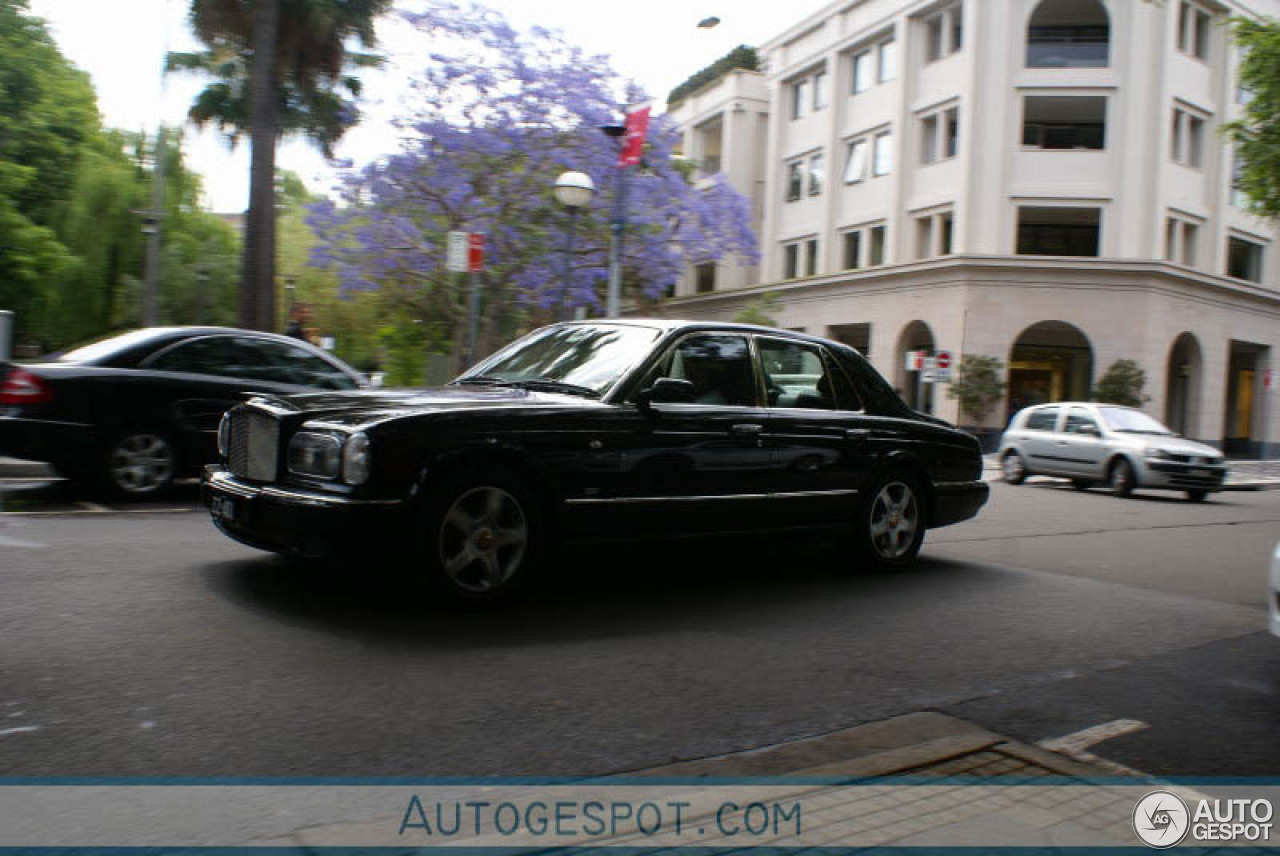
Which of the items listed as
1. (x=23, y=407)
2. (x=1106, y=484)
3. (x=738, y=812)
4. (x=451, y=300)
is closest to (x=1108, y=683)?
(x=738, y=812)

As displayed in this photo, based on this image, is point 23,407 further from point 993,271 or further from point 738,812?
point 993,271

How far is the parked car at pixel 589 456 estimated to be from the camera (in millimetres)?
4910

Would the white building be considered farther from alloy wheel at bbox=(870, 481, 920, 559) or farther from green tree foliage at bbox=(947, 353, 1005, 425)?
alloy wheel at bbox=(870, 481, 920, 559)

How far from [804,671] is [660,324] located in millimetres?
2476

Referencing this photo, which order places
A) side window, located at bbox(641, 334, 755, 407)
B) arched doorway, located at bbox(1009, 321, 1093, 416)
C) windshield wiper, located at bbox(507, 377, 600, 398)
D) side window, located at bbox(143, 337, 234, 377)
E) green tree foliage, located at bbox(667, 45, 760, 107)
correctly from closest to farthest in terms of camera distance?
windshield wiper, located at bbox(507, 377, 600, 398) → side window, located at bbox(641, 334, 755, 407) → side window, located at bbox(143, 337, 234, 377) → arched doorway, located at bbox(1009, 321, 1093, 416) → green tree foliage, located at bbox(667, 45, 760, 107)

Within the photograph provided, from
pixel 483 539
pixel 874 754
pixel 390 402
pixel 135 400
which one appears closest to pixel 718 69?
pixel 135 400

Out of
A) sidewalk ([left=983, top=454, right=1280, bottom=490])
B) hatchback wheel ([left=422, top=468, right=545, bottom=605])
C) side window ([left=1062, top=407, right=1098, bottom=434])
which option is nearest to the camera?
hatchback wheel ([left=422, top=468, right=545, bottom=605])

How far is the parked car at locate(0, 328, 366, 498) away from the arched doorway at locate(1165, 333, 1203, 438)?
30618 millimetres

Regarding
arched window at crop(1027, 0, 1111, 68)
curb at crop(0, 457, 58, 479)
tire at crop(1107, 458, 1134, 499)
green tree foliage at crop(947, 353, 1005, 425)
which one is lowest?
curb at crop(0, 457, 58, 479)

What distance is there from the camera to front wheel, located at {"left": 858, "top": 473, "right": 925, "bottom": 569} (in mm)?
7102

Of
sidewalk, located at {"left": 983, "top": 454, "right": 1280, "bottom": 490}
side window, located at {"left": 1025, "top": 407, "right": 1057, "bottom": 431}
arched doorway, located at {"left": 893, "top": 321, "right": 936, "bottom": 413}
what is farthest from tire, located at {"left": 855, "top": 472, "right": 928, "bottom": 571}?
arched doorway, located at {"left": 893, "top": 321, "right": 936, "bottom": 413}

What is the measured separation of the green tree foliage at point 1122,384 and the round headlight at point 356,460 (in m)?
29.0

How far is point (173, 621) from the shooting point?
4773 mm

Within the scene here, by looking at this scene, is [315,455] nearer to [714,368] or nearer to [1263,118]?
[714,368]
